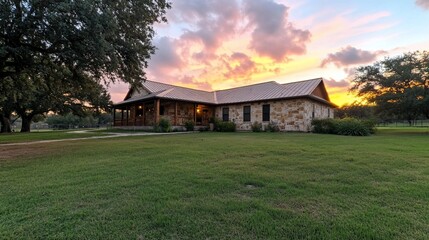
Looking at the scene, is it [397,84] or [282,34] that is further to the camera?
[397,84]

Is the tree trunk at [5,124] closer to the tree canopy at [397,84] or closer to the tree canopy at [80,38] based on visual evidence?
the tree canopy at [80,38]

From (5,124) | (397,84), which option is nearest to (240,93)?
(397,84)

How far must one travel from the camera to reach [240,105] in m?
21.7

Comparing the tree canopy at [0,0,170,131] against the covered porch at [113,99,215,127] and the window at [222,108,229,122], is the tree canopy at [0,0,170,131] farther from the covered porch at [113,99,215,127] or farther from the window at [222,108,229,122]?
the window at [222,108,229,122]

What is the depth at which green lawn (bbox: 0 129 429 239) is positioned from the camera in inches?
96.0

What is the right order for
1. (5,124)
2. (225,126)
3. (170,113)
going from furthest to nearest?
(5,124) → (170,113) → (225,126)

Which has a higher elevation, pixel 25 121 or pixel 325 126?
pixel 25 121

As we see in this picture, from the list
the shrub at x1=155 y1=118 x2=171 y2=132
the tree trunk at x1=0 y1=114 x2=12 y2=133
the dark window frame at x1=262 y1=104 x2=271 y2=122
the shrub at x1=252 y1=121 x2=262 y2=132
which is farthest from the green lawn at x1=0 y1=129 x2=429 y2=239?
the tree trunk at x1=0 y1=114 x2=12 y2=133

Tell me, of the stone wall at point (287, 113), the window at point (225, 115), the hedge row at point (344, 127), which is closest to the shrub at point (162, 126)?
the window at point (225, 115)

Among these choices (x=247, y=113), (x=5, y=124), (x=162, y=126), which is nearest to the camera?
(x=162, y=126)

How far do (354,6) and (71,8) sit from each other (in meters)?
12.4

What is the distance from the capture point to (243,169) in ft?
16.5

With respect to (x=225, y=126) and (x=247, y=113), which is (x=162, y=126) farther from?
(x=247, y=113)

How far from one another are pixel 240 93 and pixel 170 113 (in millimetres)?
7365
